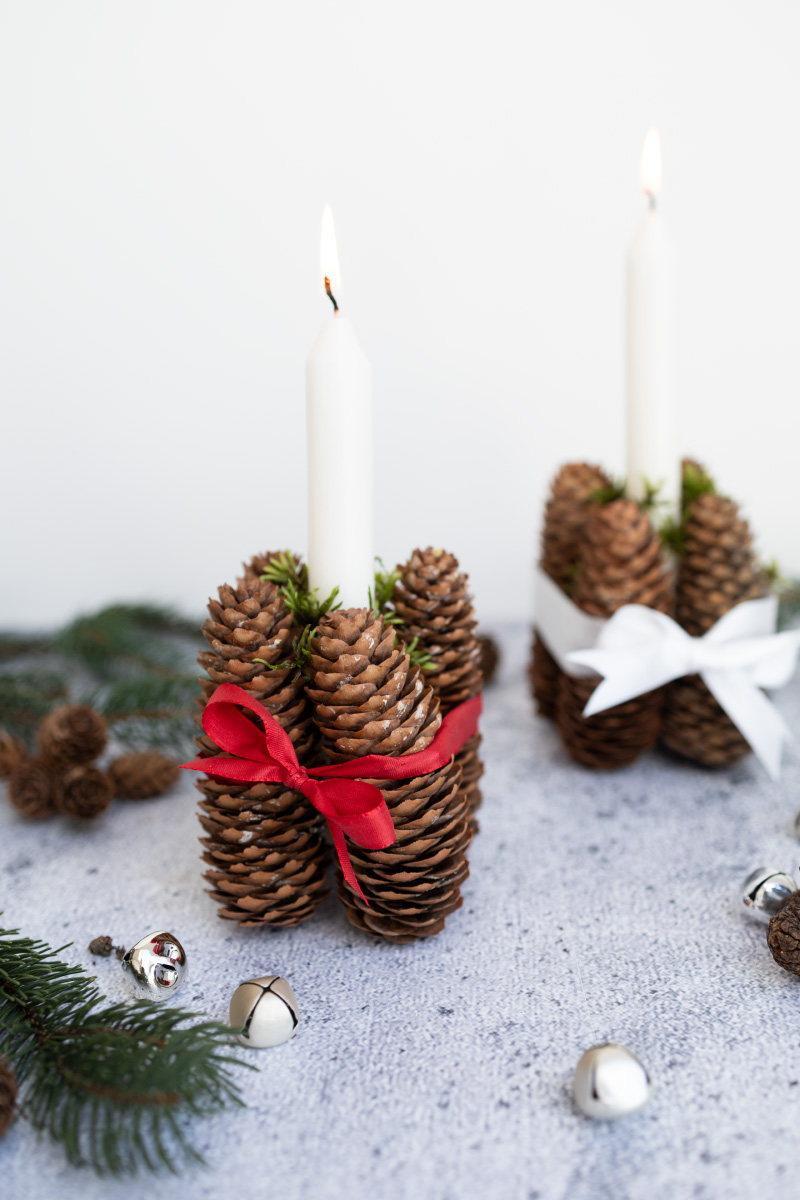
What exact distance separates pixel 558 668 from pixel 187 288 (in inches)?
23.8

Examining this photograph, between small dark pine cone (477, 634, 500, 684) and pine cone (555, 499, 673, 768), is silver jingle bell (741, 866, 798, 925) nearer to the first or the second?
pine cone (555, 499, 673, 768)

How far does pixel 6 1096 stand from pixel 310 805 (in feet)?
0.69

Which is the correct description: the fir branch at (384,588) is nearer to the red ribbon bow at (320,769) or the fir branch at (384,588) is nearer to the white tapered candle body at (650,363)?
the red ribbon bow at (320,769)

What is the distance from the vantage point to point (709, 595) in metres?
0.71

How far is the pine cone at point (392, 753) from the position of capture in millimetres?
483

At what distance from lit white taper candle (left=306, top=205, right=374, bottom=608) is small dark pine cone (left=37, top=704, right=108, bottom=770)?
0.26 metres

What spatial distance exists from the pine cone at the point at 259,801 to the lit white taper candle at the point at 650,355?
37cm

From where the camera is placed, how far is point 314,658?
49 cm

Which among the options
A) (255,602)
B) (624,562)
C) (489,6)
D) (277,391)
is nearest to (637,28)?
(489,6)

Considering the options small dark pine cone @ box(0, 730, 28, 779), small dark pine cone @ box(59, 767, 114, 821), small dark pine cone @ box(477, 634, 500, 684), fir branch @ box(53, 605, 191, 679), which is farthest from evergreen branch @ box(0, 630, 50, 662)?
small dark pine cone @ box(477, 634, 500, 684)

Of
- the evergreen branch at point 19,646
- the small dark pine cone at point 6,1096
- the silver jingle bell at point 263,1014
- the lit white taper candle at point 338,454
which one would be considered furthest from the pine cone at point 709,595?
the evergreen branch at point 19,646

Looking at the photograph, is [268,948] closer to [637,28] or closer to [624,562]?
[624,562]

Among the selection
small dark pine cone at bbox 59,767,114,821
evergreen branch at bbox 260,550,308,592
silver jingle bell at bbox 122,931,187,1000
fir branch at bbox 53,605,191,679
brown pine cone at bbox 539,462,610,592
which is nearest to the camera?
silver jingle bell at bbox 122,931,187,1000

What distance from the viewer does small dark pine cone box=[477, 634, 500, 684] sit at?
3.07 feet
